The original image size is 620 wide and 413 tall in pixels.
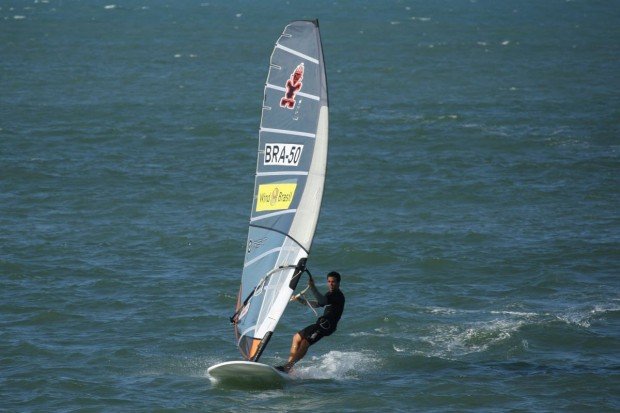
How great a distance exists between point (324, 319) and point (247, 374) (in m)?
1.47

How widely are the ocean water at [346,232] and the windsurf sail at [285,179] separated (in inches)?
60.1

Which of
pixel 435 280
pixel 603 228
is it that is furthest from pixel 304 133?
pixel 603 228

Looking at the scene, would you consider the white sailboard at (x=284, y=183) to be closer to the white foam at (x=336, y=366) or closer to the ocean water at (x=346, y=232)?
the ocean water at (x=346, y=232)

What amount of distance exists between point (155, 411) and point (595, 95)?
126 ft

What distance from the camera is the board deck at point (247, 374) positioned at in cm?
1736

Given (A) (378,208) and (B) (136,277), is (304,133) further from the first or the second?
(A) (378,208)

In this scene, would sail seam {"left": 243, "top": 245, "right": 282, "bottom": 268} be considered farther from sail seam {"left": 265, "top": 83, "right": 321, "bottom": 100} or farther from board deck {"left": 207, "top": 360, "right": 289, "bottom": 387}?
sail seam {"left": 265, "top": 83, "right": 321, "bottom": 100}

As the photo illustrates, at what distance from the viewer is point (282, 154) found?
17.0m

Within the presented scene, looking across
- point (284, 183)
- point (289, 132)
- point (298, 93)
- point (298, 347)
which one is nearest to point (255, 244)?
point (284, 183)

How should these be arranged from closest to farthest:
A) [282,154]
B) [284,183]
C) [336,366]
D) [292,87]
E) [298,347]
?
1. [292,87]
2. [282,154]
3. [284,183]
4. [298,347]
5. [336,366]

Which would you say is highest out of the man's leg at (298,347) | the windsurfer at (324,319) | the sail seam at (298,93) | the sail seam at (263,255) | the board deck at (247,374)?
the sail seam at (298,93)

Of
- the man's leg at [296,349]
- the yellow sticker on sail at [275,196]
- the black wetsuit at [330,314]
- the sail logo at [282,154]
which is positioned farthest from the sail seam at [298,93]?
the man's leg at [296,349]

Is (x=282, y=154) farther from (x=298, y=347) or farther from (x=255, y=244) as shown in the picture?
(x=298, y=347)

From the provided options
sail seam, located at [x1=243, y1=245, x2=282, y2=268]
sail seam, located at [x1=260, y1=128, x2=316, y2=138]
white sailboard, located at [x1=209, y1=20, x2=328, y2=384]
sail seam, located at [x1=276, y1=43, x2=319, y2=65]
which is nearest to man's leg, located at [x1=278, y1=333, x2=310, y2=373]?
white sailboard, located at [x1=209, y1=20, x2=328, y2=384]
